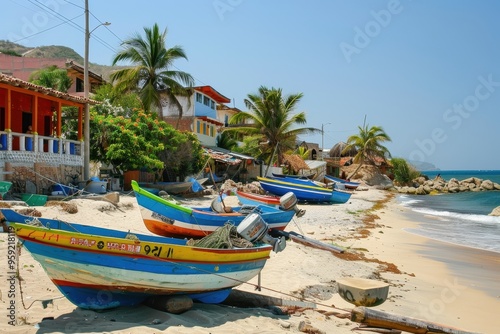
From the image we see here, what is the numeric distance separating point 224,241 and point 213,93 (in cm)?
2881

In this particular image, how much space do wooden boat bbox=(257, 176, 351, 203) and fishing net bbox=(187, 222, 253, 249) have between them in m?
19.5

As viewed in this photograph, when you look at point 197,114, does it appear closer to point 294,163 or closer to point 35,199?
point 294,163

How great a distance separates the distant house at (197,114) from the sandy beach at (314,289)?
16.0 metres

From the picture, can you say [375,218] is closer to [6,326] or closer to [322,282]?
[322,282]

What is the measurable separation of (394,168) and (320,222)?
46.9 m

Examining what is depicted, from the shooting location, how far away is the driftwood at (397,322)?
6.09 meters

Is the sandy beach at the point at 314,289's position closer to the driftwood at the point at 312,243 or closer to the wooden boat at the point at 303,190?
the driftwood at the point at 312,243

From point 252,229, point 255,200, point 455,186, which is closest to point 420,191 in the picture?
point 455,186

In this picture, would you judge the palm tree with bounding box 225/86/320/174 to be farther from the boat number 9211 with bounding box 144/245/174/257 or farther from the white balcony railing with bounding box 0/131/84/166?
the boat number 9211 with bounding box 144/245/174/257

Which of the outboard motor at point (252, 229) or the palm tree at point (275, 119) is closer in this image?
the outboard motor at point (252, 229)

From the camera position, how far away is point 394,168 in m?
62.9

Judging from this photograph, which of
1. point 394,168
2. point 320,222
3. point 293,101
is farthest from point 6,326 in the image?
point 394,168

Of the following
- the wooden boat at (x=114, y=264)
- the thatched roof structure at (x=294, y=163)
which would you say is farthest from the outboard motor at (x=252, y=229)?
the thatched roof structure at (x=294, y=163)

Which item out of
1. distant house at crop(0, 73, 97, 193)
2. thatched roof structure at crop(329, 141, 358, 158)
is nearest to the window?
distant house at crop(0, 73, 97, 193)
